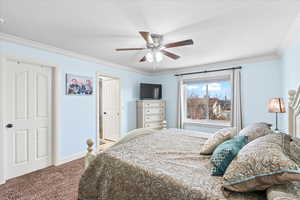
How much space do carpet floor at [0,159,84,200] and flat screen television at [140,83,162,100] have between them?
107 inches

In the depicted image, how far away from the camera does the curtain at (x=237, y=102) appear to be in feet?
12.0

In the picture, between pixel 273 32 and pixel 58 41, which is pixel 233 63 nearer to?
pixel 273 32

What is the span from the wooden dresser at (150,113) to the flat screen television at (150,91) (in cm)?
22

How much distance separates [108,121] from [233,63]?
4.06 meters

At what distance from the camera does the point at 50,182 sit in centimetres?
244

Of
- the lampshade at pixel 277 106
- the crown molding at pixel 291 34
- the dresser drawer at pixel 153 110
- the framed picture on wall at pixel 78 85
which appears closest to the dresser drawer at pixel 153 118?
the dresser drawer at pixel 153 110

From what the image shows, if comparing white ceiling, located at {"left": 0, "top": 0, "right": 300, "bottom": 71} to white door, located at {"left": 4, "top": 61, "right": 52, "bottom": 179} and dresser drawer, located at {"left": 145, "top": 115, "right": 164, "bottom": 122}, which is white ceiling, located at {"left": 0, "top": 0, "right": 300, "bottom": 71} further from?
dresser drawer, located at {"left": 145, "top": 115, "right": 164, "bottom": 122}

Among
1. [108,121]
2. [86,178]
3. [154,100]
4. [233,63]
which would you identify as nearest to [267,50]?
[233,63]

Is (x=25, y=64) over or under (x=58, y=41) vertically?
under

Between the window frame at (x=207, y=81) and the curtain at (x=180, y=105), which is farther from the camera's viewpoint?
the curtain at (x=180, y=105)

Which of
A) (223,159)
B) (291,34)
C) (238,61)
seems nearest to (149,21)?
(223,159)

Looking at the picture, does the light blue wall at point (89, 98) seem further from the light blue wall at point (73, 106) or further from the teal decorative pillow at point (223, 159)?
the teal decorative pillow at point (223, 159)

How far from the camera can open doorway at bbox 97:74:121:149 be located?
453 centimetres

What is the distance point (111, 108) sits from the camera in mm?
4812
